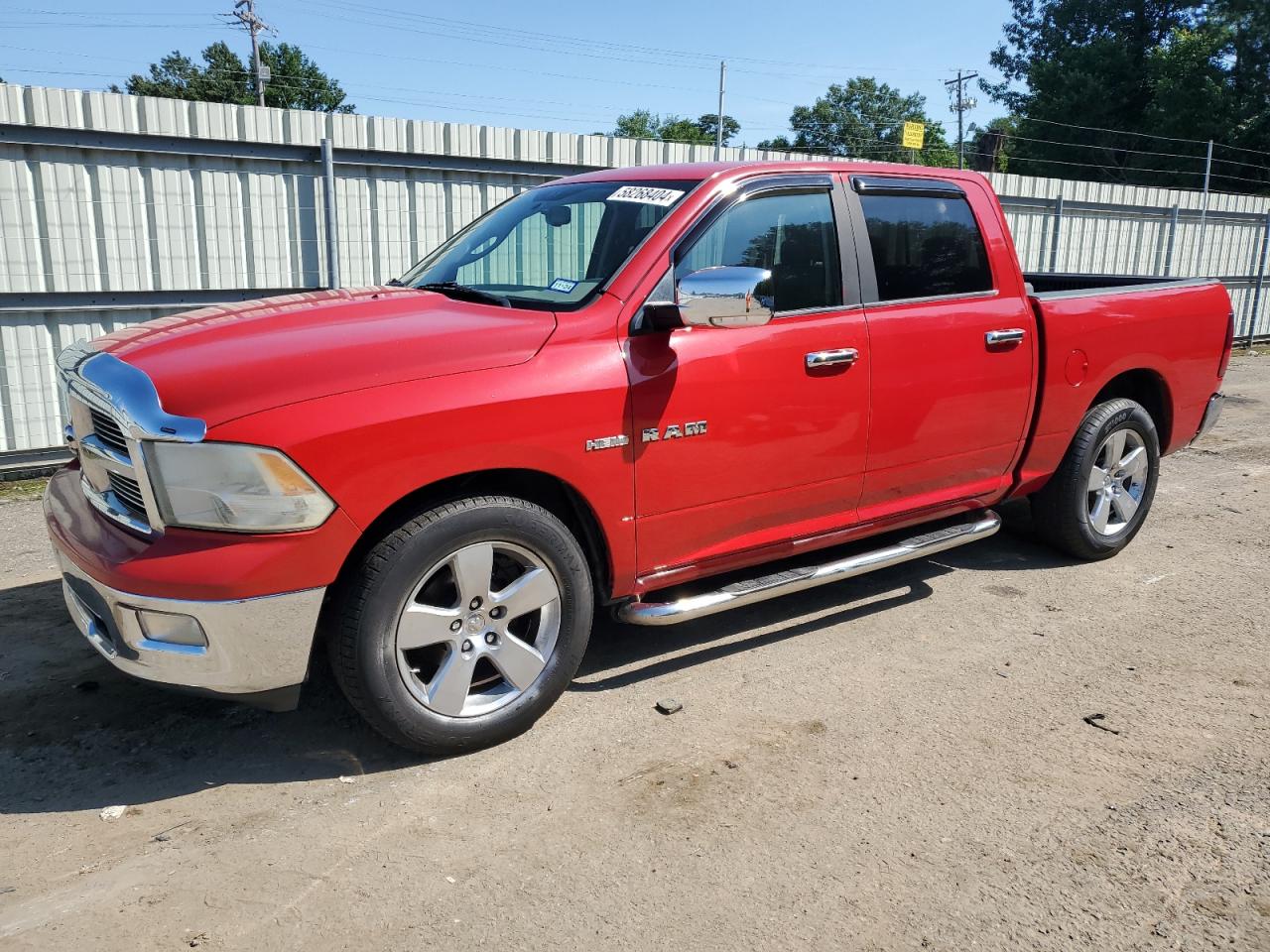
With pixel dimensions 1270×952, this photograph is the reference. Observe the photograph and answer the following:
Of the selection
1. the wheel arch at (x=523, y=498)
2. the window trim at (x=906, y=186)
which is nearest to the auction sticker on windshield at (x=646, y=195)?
the window trim at (x=906, y=186)

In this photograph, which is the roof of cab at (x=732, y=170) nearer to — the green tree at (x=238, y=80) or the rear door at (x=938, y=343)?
the rear door at (x=938, y=343)

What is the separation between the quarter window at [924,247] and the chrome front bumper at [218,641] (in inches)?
107

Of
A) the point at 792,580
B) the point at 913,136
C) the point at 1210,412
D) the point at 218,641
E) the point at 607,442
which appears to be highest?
the point at 913,136

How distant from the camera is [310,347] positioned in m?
3.12

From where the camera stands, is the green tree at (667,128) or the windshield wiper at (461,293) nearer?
the windshield wiper at (461,293)

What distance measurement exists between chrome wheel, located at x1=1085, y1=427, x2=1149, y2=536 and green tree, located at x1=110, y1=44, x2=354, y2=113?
68305mm

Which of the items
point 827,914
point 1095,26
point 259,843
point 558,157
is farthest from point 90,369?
point 1095,26

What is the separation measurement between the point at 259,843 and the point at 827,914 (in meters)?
1.61

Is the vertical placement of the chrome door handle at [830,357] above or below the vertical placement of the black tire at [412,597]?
above

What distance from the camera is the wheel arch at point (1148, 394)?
540 cm

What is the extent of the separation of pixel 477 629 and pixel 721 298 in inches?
53.7

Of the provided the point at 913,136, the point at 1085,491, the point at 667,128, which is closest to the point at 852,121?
the point at 667,128

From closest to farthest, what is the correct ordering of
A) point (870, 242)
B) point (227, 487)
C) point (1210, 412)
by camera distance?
point (227, 487), point (870, 242), point (1210, 412)

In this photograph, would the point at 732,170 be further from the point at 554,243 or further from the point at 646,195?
the point at 554,243
